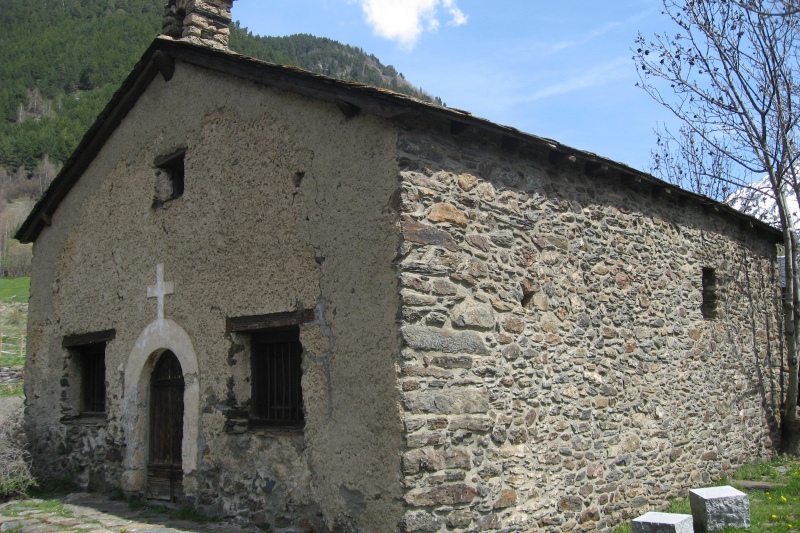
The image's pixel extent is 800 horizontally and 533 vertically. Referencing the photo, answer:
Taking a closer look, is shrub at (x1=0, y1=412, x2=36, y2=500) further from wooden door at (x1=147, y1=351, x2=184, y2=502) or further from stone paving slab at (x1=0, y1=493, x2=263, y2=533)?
wooden door at (x1=147, y1=351, x2=184, y2=502)

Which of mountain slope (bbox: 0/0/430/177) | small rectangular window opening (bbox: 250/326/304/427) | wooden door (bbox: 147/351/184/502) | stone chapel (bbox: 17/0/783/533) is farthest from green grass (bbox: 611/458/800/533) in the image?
mountain slope (bbox: 0/0/430/177)

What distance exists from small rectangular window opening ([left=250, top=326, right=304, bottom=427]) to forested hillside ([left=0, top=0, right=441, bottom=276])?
42.5m

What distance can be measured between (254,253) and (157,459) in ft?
9.79

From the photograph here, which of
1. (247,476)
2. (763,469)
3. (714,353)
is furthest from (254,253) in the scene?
(763,469)

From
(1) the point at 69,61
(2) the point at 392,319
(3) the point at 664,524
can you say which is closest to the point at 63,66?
(1) the point at 69,61

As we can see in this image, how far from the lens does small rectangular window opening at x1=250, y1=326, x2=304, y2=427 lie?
6758 millimetres

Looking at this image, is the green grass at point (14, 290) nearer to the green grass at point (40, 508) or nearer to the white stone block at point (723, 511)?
the green grass at point (40, 508)

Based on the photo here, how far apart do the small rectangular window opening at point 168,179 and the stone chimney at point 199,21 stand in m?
1.57

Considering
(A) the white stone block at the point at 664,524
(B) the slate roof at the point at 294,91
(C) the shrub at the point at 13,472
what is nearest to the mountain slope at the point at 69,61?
(B) the slate roof at the point at 294,91

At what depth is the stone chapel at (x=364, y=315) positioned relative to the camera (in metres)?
5.81

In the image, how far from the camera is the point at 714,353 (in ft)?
31.5

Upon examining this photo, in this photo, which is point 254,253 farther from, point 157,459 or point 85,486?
point 85,486

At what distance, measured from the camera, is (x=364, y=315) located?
5906 mm

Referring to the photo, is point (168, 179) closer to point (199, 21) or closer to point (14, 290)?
point (199, 21)
